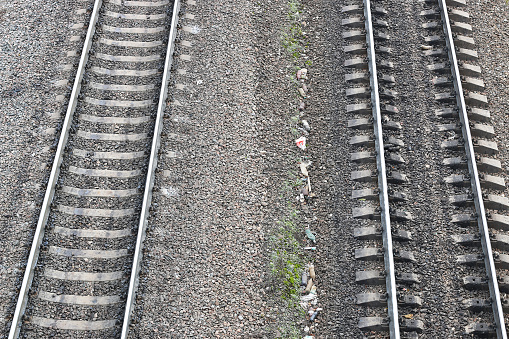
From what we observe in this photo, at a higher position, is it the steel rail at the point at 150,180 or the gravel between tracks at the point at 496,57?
the gravel between tracks at the point at 496,57

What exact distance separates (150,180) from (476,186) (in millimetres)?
4980

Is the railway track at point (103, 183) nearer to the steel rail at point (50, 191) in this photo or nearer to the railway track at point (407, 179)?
the steel rail at point (50, 191)

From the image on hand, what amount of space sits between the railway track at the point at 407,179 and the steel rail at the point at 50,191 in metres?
4.54

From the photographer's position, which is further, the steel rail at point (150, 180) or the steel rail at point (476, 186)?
the steel rail at point (476, 186)

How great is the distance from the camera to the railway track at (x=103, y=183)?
7016 mm

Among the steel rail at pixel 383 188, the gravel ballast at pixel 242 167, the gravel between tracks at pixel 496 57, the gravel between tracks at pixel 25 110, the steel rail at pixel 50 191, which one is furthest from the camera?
the gravel between tracks at pixel 496 57

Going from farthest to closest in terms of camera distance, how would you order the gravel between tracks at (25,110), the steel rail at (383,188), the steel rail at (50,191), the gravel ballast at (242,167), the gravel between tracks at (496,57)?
1. the gravel between tracks at (496,57)
2. the gravel between tracks at (25,110)
3. the gravel ballast at (242,167)
4. the steel rail at (383,188)
5. the steel rail at (50,191)

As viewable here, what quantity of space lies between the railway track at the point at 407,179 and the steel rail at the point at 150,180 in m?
3.11

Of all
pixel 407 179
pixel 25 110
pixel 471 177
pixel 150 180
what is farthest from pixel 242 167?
pixel 25 110

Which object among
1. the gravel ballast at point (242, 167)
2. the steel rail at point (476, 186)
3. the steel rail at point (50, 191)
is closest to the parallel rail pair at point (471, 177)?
the steel rail at point (476, 186)

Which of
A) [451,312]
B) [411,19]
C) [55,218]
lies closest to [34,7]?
[55,218]

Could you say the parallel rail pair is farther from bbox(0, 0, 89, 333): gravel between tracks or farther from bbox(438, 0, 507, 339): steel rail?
bbox(0, 0, 89, 333): gravel between tracks

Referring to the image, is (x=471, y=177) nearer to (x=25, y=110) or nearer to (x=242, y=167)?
(x=242, y=167)

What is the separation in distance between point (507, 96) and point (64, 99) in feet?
25.5
